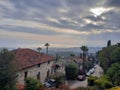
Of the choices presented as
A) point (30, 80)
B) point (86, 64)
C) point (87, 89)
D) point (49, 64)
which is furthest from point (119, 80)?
point (86, 64)

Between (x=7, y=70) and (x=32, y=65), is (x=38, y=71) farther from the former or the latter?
(x=7, y=70)

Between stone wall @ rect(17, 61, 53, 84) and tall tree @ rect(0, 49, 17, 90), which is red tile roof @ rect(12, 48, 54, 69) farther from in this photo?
tall tree @ rect(0, 49, 17, 90)

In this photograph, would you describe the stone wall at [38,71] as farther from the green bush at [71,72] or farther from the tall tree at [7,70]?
the tall tree at [7,70]

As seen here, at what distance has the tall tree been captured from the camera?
24.6 meters

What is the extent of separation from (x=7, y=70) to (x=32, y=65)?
18.0 metres

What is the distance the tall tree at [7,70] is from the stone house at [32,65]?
502 inches

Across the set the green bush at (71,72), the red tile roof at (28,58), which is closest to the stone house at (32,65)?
the red tile roof at (28,58)

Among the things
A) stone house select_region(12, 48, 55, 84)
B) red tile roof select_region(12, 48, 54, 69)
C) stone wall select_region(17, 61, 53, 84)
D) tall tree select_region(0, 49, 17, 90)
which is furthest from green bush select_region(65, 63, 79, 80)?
tall tree select_region(0, 49, 17, 90)

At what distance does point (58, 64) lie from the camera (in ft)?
210

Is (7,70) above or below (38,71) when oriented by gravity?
above

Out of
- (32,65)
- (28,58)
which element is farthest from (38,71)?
(32,65)

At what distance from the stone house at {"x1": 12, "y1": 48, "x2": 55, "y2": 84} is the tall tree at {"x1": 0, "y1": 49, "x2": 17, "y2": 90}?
12.7 meters

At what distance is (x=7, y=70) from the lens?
2462 centimetres

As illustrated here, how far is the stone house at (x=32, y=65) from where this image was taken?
39853mm
